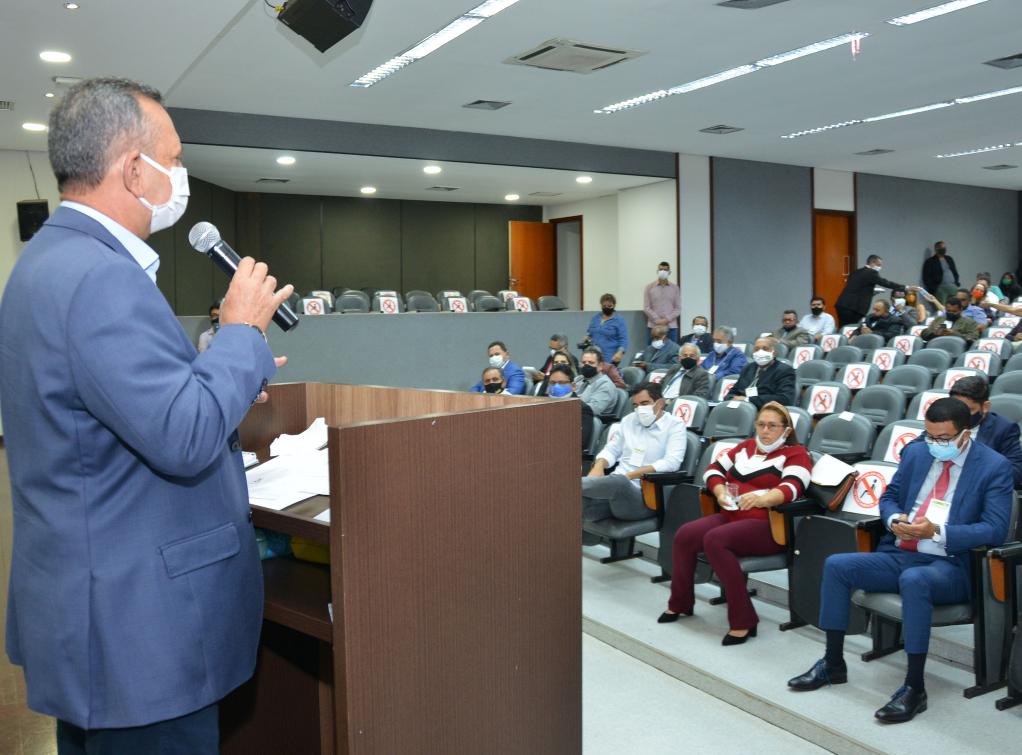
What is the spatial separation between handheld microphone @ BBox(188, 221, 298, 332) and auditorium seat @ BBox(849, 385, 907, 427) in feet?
17.4

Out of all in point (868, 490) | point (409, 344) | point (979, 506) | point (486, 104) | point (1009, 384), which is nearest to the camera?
point (979, 506)

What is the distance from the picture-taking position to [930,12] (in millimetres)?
6902

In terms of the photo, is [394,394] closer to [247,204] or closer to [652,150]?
[652,150]

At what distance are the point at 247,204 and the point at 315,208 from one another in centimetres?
129

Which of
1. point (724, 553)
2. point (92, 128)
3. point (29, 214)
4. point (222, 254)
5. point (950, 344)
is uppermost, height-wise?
Answer: point (29, 214)

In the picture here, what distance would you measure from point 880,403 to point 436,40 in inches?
176

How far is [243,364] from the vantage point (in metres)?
1.23

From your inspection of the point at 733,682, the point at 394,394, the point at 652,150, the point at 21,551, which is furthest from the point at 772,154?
the point at 21,551

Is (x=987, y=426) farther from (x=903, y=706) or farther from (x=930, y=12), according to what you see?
(x=930, y=12)

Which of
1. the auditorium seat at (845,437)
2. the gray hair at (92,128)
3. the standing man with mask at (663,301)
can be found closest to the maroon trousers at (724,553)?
the auditorium seat at (845,437)

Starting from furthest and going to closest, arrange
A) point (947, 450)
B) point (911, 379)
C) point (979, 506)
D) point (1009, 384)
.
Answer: point (911, 379) → point (1009, 384) → point (947, 450) → point (979, 506)

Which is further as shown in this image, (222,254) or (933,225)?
(933,225)

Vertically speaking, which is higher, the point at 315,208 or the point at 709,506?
the point at 315,208

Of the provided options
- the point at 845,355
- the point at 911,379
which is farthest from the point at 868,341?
the point at 911,379
